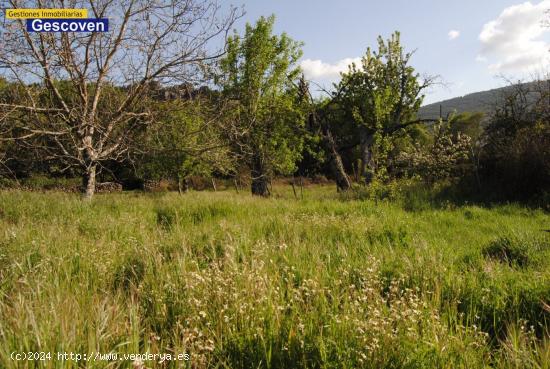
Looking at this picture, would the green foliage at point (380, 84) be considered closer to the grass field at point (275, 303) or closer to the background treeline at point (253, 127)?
the background treeline at point (253, 127)

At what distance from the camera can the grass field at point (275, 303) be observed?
79.0 inches

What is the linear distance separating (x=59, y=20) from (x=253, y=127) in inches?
373

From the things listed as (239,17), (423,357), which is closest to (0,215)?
(239,17)

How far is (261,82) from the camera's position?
2081 centimetres

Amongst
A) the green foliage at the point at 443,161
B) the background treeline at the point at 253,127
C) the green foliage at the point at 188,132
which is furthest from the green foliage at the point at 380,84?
the green foliage at the point at 188,132

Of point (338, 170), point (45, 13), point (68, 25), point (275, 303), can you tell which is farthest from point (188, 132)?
point (338, 170)

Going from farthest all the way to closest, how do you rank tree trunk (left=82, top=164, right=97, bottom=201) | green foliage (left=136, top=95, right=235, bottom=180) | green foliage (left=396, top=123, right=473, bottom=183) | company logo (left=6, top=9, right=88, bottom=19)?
green foliage (left=396, top=123, right=473, bottom=183), tree trunk (left=82, top=164, right=97, bottom=201), green foliage (left=136, top=95, right=235, bottom=180), company logo (left=6, top=9, right=88, bottom=19)

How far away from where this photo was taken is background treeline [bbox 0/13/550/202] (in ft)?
26.3

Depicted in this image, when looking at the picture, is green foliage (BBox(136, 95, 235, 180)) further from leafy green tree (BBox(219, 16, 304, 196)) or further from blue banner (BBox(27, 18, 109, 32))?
leafy green tree (BBox(219, 16, 304, 196))

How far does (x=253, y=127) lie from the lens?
16109mm

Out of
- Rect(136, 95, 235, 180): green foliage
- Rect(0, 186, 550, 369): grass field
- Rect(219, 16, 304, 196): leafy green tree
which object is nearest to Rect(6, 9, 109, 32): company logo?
Rect(136, 95, 235, 180): green foliage

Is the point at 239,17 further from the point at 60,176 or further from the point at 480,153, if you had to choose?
the point at 60,176

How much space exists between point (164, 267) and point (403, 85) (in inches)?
857

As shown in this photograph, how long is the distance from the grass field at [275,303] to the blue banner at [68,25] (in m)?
4.54
